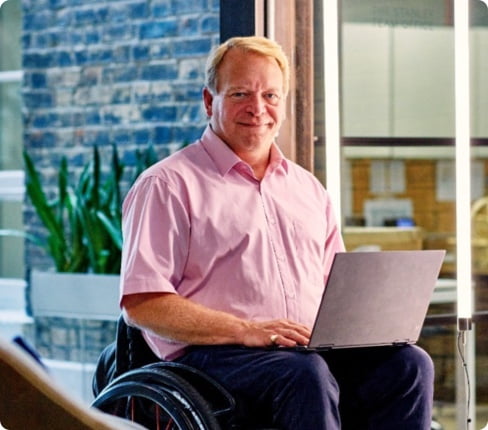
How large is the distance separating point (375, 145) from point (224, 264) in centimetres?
127

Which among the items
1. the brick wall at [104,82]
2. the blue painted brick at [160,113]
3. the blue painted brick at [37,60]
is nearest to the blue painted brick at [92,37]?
the brick wall at [104,82]

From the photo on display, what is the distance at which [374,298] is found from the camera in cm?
278

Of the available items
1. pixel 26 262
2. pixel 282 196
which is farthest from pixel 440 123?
pixel 26 262

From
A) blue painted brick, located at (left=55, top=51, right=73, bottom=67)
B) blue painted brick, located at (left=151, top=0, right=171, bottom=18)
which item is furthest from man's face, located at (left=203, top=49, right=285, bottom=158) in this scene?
blue painted brick, located at (left=55, top=51, right=73, bottom=67)

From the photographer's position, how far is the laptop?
106 inches

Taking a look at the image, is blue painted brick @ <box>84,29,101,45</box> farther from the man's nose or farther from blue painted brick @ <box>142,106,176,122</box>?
the man's nose

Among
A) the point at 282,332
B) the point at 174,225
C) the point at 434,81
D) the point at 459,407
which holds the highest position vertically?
the point at 434,81

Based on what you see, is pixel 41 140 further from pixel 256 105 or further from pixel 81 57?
pixel 256 105

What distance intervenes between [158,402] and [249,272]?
39 centimetres

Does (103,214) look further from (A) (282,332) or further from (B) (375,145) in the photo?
(A) (282,332)

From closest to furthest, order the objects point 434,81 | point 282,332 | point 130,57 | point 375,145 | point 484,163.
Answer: point 282,332 → point 375,145 → point 434,81 → point 484,163 → point 130,57

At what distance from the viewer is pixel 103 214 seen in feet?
17.4

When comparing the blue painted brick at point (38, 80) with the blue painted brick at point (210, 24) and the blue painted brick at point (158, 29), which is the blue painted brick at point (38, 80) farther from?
the blue painted brick at point (210, 24)

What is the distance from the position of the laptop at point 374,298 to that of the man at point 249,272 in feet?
0.18
